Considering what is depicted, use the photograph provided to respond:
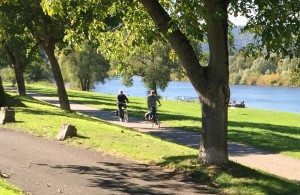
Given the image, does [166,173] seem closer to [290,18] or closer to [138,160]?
[138,160]

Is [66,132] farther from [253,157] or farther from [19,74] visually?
[19,74]

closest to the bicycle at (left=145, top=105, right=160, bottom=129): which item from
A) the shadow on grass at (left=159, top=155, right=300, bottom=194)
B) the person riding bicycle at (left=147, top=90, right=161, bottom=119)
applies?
the person riding bicycle at (left=147, top=90, right=161, bottom=119)

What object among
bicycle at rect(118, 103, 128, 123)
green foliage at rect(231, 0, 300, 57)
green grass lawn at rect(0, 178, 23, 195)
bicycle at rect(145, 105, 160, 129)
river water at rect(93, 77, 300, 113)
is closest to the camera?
green grass lawn at rect(0, 178, 23, 195)

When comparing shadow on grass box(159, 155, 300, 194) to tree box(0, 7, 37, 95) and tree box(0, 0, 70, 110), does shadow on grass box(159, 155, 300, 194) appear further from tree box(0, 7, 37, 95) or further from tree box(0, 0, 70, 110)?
tree box(0, 7, 37, 95)

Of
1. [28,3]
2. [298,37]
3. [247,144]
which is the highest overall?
[28,3]

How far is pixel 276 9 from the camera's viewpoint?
11.1 meters

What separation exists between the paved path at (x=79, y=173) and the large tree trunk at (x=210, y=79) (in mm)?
1235

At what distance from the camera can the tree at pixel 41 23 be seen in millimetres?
26625

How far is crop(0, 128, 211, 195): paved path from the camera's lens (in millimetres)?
11180

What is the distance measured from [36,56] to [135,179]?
3847 centimetres

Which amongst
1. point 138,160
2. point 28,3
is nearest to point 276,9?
point 138,160

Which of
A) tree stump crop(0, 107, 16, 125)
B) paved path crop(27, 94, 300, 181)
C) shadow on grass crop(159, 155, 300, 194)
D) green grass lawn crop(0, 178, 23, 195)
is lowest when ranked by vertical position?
paved path crop(27, 94, 300, 181)

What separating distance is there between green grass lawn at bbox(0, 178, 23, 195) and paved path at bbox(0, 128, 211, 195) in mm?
306

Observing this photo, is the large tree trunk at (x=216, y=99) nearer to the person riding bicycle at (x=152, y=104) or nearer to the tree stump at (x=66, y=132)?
the tree stump at (x=66, y=132)
